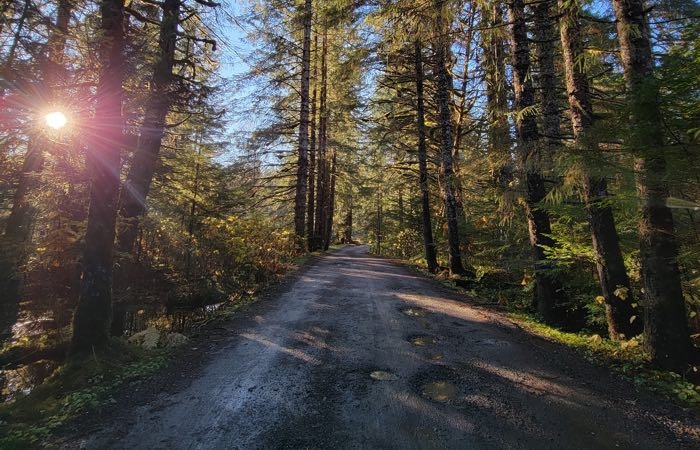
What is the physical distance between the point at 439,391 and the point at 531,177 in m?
4.64

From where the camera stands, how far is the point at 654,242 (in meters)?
4.32

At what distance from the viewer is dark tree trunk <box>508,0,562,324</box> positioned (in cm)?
667

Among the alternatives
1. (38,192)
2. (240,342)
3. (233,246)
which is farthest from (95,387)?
(38,192)

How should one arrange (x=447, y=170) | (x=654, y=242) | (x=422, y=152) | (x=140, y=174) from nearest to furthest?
(x=654, y=242) < (x=140, y=174) < (x=447, y=170) < (x=422, y=152)

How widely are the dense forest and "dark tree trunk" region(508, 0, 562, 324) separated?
38 millimetres

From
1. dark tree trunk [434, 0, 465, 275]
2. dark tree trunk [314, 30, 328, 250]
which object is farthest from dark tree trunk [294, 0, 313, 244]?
dark tree trunk [434, 0, 465, 275]

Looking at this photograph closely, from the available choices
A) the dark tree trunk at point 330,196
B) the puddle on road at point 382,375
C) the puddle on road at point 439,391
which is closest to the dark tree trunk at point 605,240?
the puddle on road at point 439,391

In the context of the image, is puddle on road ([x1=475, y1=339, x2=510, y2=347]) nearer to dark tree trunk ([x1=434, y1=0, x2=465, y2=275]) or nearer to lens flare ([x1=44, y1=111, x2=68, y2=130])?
dark tree trunk ([x1=434, y1=0, x2=465, y2=275])

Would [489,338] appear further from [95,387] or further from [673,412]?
[95,387]

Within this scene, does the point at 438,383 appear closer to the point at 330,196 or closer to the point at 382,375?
the point at 382,375

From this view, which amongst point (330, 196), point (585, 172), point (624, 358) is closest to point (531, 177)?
point (585, 172)

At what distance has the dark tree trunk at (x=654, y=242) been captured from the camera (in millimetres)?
4062

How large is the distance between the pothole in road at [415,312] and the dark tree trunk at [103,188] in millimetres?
4721

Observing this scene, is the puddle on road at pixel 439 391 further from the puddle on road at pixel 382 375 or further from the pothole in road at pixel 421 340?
the pothole in road at pixel 421 340
